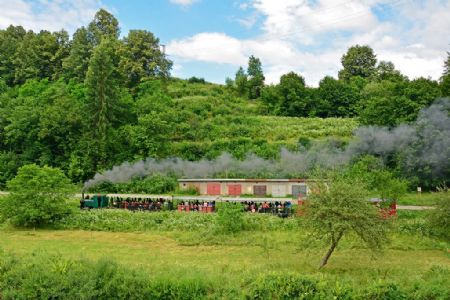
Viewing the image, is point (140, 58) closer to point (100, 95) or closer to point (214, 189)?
point (100, 95)

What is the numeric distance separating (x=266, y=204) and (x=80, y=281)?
17752 millimetres

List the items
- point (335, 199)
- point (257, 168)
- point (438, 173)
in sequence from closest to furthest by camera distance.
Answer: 1. point (335, 199)
2. point (438, 173)
3. point (257, 168)

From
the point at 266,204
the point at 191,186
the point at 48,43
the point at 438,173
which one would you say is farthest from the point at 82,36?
the point at 438,173

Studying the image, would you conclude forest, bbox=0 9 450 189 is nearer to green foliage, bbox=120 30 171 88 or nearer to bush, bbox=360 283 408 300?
green foliage, bbox=120 30 171 88

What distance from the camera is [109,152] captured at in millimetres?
46781

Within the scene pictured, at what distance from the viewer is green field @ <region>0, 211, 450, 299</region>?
16.2 metres

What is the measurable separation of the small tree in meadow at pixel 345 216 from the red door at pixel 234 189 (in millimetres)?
16450

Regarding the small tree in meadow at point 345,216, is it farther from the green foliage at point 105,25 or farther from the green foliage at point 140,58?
the green foliage at point 105,25

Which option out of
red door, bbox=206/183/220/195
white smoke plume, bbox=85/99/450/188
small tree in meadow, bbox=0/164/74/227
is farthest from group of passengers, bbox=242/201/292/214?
small tree in meadow, bbox=0/164/74/227

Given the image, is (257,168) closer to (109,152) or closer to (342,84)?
(109,152)

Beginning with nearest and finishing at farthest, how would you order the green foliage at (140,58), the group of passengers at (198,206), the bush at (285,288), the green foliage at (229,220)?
1. the bush at (285,288)
2. the green foliage at (229,220)
3. the group of passengers at (198,206)
4. the green foliage at (140,58)

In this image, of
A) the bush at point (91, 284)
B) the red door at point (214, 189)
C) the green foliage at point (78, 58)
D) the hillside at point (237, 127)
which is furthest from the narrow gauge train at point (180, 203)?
the green foliage at point (78, 58)

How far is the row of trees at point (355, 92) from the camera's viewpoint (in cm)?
4519

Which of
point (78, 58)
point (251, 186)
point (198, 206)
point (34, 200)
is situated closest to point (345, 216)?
point (198, 206)
